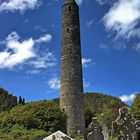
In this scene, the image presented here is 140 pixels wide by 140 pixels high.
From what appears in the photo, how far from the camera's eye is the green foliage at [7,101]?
7019 centimetres

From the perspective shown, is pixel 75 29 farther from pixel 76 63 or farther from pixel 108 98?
pixel 108 98

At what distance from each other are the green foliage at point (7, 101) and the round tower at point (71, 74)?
56.2 feet

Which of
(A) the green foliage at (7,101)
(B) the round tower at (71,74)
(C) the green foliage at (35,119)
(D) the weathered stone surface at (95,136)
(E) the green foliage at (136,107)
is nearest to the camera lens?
(D) the weathered stone surface at (95,136)

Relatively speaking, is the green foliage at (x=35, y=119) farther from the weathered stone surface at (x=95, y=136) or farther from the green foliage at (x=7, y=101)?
the green foliage at (x=7, y=101)

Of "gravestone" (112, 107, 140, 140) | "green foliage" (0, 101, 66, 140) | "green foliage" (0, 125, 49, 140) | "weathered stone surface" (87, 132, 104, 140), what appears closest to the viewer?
"gravestone" (112, 107, 140, 140)

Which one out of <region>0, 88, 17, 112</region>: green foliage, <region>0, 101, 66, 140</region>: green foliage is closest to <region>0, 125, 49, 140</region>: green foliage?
<region>0, 101, 66, 140</region>: green foliage

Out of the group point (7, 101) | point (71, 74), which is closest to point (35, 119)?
point (71, 74)

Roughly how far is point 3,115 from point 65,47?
560 inches

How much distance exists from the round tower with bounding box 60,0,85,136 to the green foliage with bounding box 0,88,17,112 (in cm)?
1712

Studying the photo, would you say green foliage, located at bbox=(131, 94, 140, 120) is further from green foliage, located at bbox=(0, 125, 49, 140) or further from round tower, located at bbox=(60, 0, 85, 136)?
green foliage, located at bbox=(0, 125, 49, 140)

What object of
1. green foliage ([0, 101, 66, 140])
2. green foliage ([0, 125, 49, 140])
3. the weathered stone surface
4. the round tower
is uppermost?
the round tower

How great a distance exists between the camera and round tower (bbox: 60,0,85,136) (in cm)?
5466

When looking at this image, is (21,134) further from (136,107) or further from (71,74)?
(71,74)

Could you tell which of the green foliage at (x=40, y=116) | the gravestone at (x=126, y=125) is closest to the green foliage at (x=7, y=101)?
the green foliage at (x=40, y=116)
